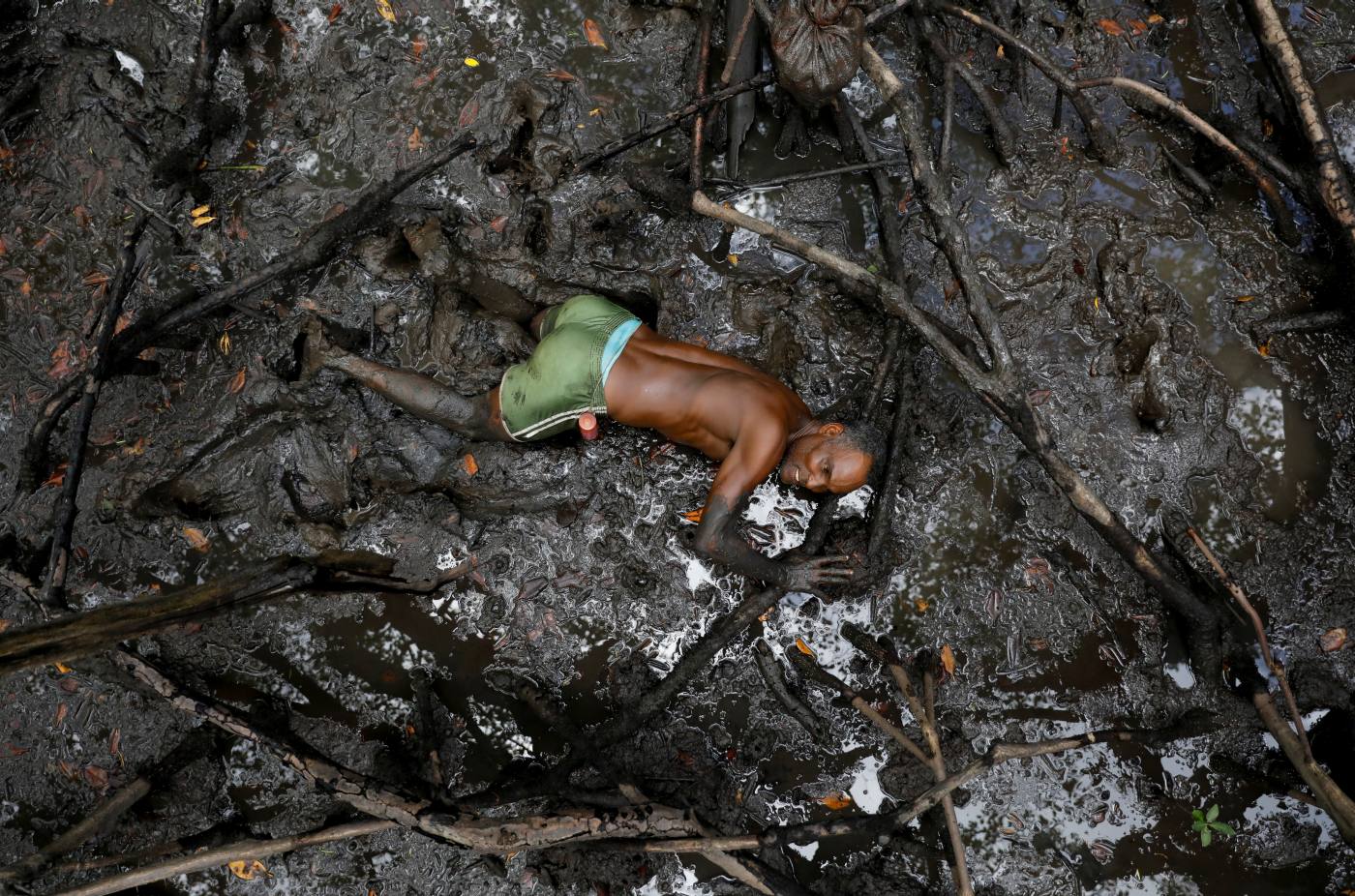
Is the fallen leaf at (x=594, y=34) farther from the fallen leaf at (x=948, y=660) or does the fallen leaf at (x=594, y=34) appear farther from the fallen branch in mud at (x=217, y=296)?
the fallen leaf at (x=948, y=660)

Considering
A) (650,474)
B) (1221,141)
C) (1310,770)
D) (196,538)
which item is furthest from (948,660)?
(196,538)

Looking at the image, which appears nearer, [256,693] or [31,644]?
[31,644]

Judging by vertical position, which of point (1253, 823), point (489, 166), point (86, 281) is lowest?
point (1253, 823)

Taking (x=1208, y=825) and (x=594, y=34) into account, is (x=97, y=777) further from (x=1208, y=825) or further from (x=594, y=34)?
(x=1208, y=825)

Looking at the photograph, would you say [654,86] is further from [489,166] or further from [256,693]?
[256,693]

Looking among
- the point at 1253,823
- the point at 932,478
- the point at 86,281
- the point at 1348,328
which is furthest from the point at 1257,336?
Result: the point at 86,281

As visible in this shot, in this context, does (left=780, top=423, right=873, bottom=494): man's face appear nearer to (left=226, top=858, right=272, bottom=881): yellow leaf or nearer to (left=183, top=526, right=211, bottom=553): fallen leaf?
(left=183, top=526, right=211, bottom=553): fallen leaf

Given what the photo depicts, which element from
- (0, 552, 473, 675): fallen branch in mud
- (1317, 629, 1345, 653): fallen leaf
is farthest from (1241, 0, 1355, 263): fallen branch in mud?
(0, 552, 473, 675): fallen branch in mud
